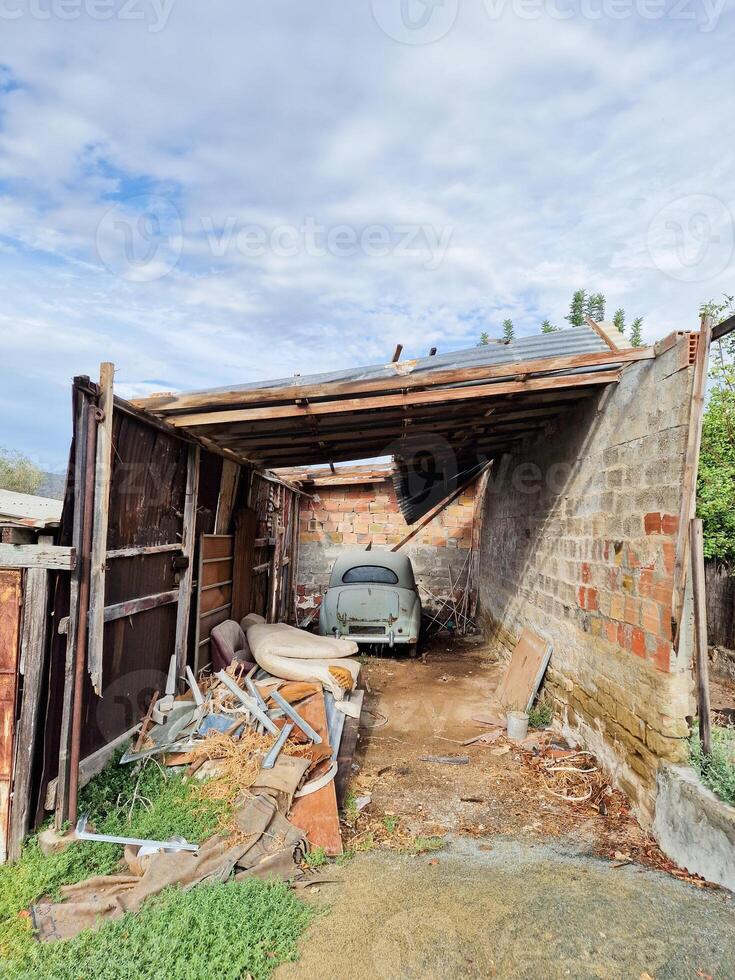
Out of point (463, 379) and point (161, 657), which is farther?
point (161, 657)

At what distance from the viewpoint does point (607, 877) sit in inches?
127

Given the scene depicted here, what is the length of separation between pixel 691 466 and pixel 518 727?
3.19 meters

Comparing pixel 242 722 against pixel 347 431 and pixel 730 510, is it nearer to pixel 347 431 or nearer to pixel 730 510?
pixel 347 431

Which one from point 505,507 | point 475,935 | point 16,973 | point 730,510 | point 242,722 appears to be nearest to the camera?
point 16,973

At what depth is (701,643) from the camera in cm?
346

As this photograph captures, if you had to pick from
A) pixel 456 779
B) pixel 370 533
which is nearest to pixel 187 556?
pixel 456 779

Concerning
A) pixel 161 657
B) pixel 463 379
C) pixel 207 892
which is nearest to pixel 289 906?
pixel 207 892

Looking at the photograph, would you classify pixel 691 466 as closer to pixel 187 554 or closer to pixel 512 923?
pixel 512 923

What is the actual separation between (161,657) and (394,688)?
137 inches

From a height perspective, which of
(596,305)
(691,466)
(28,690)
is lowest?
(28,690)

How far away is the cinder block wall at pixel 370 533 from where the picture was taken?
40.7 ft

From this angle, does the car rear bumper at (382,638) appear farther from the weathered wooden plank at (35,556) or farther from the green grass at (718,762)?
the weathered wooden plank at (35,556)

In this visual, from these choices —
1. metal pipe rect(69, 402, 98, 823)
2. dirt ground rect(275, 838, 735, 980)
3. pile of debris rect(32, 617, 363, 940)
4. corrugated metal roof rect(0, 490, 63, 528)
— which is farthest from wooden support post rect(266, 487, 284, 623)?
dirt ground rect(275, 838, 735, 980)

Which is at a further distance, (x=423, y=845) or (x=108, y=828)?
(x=423, y=845)
